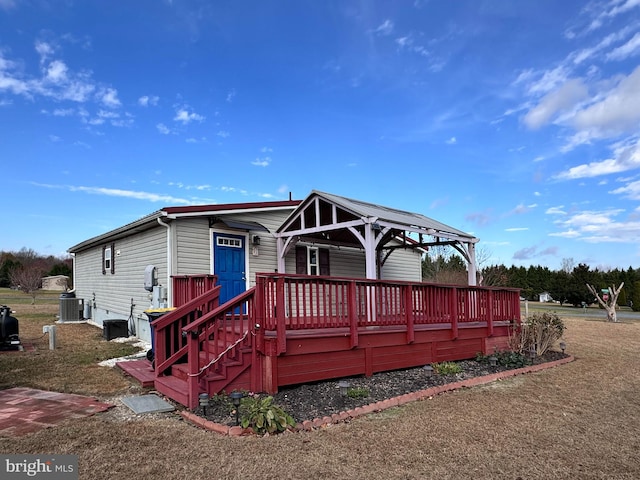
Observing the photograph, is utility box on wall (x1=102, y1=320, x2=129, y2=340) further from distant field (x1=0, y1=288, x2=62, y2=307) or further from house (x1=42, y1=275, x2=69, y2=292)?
house (x1=42, y1=275, x2=69, y2=292)

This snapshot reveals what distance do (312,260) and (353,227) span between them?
270cm

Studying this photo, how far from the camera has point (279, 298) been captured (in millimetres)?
5324

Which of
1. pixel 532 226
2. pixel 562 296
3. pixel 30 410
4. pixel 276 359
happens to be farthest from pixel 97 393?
pixel 562 296

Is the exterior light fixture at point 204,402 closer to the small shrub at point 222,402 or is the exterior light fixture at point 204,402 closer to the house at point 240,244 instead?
the small shrub at point 222,402

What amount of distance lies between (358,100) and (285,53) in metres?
2.91

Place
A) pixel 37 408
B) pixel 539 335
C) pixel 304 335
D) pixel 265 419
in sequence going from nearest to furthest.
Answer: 1. pixel 265 419
2. pixel 37 408
3. pixel 304 335
4. pixel 539 335

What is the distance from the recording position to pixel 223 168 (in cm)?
1491

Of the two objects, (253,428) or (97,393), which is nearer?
(253,428)

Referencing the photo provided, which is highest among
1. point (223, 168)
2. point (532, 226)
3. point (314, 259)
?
point (223, 168)

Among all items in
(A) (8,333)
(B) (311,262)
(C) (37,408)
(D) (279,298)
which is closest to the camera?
(C) (37,408)

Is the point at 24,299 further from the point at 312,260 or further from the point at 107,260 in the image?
the point at 312,260

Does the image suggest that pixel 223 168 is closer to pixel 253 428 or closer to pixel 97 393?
pixel 97 393

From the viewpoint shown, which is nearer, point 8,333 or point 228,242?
point 8,333

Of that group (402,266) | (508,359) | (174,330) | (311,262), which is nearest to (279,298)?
(174,330)
